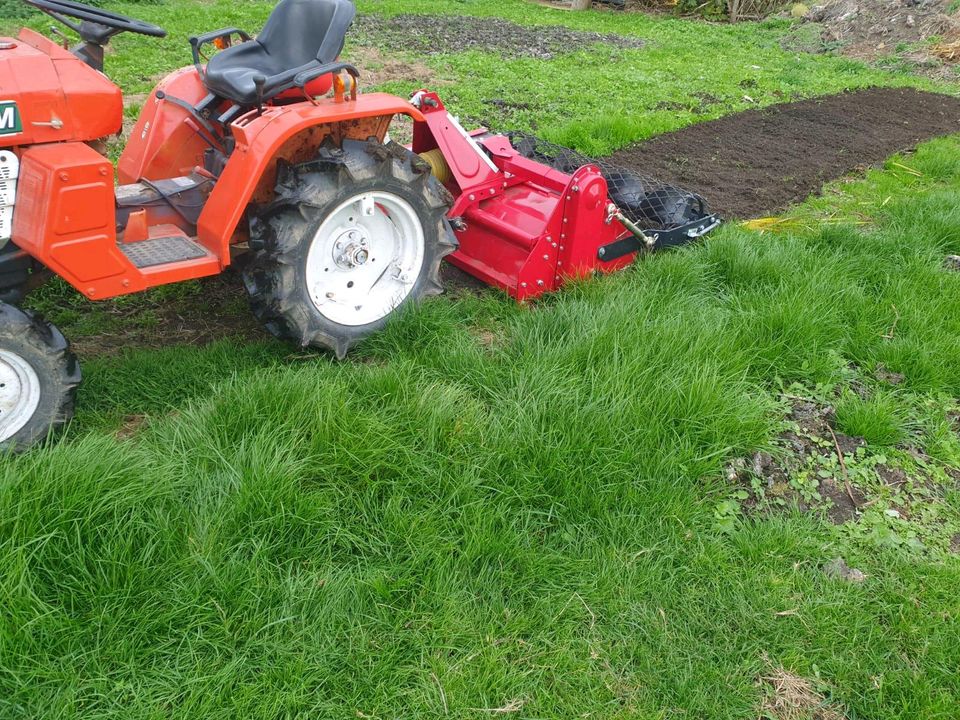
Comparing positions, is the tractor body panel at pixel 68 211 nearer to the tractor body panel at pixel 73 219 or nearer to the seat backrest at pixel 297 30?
the tractor body panel at pixel 73 219

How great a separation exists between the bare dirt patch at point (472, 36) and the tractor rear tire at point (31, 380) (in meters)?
7.84

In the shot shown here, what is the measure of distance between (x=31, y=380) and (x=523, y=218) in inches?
87.9

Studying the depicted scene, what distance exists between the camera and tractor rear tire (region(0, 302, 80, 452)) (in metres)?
2.40

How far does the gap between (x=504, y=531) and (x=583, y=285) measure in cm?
166

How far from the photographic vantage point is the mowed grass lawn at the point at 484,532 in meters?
1.99

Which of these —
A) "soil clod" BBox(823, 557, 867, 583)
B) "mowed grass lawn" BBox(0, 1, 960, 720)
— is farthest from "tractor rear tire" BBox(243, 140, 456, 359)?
"soil clod" BBox(823, 557, 867, 583)

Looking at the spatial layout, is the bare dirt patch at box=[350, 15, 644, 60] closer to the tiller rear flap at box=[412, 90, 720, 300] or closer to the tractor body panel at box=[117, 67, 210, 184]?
the tiller rear flap at box=[412, 90, 720, 300]

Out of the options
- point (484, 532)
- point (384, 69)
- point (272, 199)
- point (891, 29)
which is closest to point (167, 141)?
point (272, 199)

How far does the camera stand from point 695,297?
3740 mm

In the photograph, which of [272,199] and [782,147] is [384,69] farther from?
[272,199]

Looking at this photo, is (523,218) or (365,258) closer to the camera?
(365,258)

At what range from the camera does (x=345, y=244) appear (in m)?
3.26

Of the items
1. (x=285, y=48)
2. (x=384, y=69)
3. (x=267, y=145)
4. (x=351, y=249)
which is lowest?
(x=384, y=69)

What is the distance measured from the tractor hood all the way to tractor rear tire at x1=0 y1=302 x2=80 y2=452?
0.60 meters
